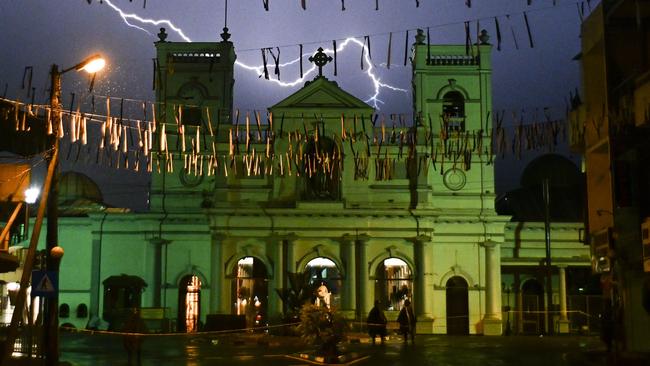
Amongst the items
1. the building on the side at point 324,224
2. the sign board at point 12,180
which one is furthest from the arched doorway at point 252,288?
the sign board at point 12,180

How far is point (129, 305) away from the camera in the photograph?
4650 cm

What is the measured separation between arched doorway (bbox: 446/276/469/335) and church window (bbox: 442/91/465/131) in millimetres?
8159

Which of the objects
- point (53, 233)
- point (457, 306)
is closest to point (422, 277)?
point (457, 306)

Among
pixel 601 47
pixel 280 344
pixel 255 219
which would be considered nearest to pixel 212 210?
pixel 255 219

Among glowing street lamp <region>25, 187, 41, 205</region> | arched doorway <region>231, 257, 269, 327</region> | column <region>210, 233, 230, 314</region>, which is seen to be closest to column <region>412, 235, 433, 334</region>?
arched doorway <region>231, 257, 269, 327</region>

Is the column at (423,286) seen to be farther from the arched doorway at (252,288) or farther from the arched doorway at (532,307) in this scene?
the arched doorway at (252,288)

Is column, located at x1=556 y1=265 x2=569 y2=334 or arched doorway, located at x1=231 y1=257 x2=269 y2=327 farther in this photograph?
arched doorway, located at x1=231 y1=257 x2=269 y2=327

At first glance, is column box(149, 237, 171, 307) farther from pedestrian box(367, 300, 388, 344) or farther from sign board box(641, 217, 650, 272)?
sign board box(641, 217, 650, 272)

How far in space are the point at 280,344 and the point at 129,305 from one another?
612 inches

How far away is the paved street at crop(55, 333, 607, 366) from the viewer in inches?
1018

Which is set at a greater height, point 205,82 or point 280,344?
point 205,82

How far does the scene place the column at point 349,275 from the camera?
149ft

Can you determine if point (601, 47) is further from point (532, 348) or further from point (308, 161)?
point (308, 161)

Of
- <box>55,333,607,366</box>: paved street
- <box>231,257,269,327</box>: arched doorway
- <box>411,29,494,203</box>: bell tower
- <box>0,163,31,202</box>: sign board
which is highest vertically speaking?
<box>411,29,494,203</box>: bell tower
